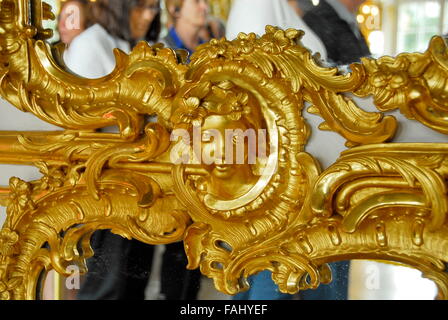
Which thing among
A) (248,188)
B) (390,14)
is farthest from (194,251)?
(390,14)

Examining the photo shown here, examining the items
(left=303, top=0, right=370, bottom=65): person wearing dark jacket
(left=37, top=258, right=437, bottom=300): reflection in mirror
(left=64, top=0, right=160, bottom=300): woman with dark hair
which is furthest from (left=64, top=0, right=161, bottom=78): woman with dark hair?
(left=37, top=258, right=437, bottom=300): reflection in mirror

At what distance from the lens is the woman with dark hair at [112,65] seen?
81cm

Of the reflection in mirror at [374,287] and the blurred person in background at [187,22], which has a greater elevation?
the blurred person in background at [187,22]

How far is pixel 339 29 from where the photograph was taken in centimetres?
72

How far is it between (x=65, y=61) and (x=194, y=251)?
0.31 meters

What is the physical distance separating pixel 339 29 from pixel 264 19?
9 cm

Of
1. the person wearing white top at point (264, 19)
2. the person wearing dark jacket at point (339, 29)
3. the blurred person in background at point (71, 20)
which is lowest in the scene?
the person wearing dark jacket at point (339, 29)

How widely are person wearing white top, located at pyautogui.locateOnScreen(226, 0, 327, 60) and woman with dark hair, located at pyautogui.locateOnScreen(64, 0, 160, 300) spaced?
100 millimetres

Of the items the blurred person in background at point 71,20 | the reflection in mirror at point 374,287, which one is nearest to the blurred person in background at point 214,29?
the blurred person in background at point 71,20

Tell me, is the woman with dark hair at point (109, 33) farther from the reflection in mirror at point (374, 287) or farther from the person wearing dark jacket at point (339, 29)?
the reflection in mirror at point (374, 287)

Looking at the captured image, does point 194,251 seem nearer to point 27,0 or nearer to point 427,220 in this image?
point 427,220

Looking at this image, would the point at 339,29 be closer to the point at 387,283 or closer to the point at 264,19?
the point at 264,19

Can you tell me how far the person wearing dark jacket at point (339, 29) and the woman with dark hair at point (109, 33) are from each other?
0.20 metres

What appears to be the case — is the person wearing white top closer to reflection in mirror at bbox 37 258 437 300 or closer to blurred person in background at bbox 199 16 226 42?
blurred person in background at bbox 199 16 226 42
